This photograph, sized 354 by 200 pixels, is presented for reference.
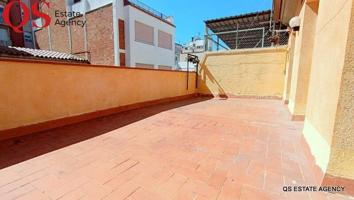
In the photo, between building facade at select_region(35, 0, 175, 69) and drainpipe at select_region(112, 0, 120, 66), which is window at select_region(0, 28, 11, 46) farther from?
drainpipe at select_region(112, 0, 120, 66)

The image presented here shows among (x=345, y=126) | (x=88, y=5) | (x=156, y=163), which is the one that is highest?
(x=88, y=5)

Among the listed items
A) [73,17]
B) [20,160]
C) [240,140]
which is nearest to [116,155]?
[20,160]

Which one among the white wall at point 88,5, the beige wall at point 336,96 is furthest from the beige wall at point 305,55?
the white wall at point 88,5

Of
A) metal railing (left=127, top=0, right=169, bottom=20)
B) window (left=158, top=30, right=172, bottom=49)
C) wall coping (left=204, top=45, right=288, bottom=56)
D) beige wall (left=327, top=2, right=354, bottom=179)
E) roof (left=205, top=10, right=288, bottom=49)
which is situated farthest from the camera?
window (left=158, top=30, right=172, bottom=49)

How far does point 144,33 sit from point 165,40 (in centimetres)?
277

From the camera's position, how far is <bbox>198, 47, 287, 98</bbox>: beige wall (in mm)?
6926

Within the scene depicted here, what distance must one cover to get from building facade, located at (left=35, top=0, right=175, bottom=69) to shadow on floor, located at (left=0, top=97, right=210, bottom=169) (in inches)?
365

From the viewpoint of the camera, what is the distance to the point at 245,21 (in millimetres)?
8320

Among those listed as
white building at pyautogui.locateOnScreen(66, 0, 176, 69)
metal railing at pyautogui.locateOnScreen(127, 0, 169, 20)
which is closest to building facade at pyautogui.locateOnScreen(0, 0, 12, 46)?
white building at pyautogui.locateOnScreen(66, 0, 176, 69)

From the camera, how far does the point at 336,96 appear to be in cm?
145

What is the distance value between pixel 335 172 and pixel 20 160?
10.8ft

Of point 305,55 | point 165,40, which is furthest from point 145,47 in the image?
point 305,55

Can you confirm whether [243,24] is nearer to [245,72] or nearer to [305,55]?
[245,72]

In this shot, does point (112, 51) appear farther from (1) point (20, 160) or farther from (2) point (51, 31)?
(1) point (20, 160)
